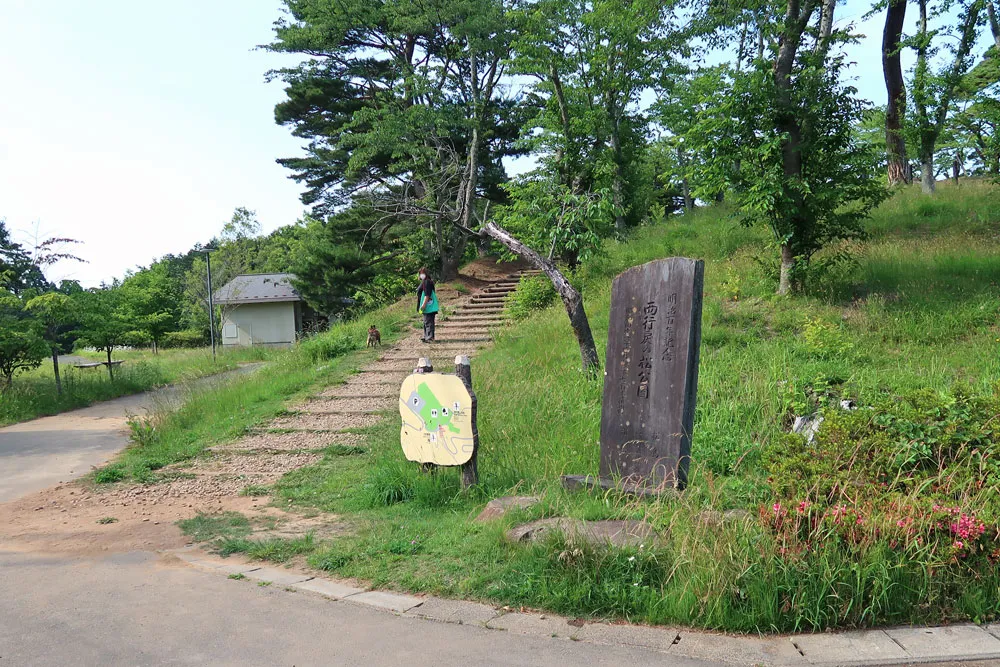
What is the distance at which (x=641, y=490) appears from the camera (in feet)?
18.0

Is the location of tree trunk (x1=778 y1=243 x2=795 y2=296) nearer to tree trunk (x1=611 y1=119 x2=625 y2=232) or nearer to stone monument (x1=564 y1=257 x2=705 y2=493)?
stone monument (x1=564 y1=257 x2=705 y2=493)

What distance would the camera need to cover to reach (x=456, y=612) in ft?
14.1

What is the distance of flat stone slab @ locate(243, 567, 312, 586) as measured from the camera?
498 cm

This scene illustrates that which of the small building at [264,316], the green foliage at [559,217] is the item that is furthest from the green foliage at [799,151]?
the small building at [264,316]

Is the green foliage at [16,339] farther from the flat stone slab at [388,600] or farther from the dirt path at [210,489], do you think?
the flat stone slab at [388,600]

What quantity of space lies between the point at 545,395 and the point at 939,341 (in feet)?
17.9

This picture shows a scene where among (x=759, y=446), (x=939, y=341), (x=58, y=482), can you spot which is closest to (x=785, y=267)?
(x=939, y=341)

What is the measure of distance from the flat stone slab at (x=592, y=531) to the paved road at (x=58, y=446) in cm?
697

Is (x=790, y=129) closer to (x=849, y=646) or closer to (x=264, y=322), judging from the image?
(x=849, y=646)

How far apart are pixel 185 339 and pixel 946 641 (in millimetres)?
41252

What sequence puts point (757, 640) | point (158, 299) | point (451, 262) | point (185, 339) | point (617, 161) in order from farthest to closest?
1. point (158, 299)
2. point (185, 339)
3. point (451, 262)
4. point (617, 161)
5. point (757, 640)

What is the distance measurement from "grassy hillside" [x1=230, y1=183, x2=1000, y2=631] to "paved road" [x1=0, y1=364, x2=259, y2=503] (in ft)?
12.7

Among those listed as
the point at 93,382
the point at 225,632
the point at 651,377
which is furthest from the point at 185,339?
the point at 225,632

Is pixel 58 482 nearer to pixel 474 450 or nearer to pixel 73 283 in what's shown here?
pixel 474 450
